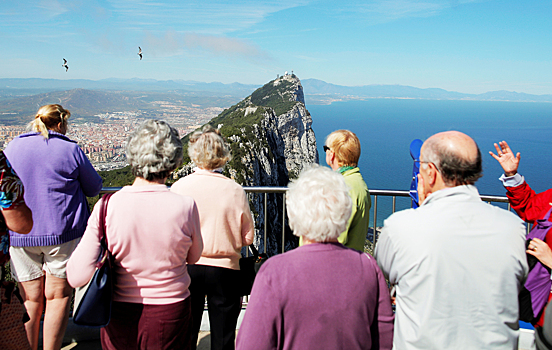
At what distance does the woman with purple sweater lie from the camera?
2535 millimetres

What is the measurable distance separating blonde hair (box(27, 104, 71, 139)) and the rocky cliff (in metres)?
11.0

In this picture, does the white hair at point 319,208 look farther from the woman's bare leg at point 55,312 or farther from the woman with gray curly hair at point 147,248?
the woman's bare leg at point 55,312

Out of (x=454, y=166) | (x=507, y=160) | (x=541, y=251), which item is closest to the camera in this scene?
(x=454, y=166)

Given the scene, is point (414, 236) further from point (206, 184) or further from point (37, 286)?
point (37, 286)

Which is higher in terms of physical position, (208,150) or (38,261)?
(208,150)

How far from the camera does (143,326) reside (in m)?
2.00

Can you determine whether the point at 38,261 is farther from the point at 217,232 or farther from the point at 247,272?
the point at 247,272

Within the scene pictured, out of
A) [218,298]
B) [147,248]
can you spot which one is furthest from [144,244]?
[218,298]

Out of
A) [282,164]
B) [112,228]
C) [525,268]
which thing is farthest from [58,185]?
[282,164]

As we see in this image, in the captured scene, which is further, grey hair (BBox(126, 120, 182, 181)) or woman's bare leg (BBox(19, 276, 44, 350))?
woman's bare leg (BBox(19, 276, 44, 350))

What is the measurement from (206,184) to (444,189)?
1.52m

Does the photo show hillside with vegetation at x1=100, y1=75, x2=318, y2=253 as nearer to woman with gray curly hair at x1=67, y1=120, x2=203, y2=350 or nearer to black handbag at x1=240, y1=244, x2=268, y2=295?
black handbag at x1=240, y1=244, x2=268, y2=295

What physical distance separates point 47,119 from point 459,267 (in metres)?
2.96

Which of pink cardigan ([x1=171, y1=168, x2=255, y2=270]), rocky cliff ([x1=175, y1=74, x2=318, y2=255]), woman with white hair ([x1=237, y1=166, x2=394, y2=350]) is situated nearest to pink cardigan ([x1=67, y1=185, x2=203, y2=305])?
pink cardigan ([x1=171, y1=168, x2=255, y2=270])
